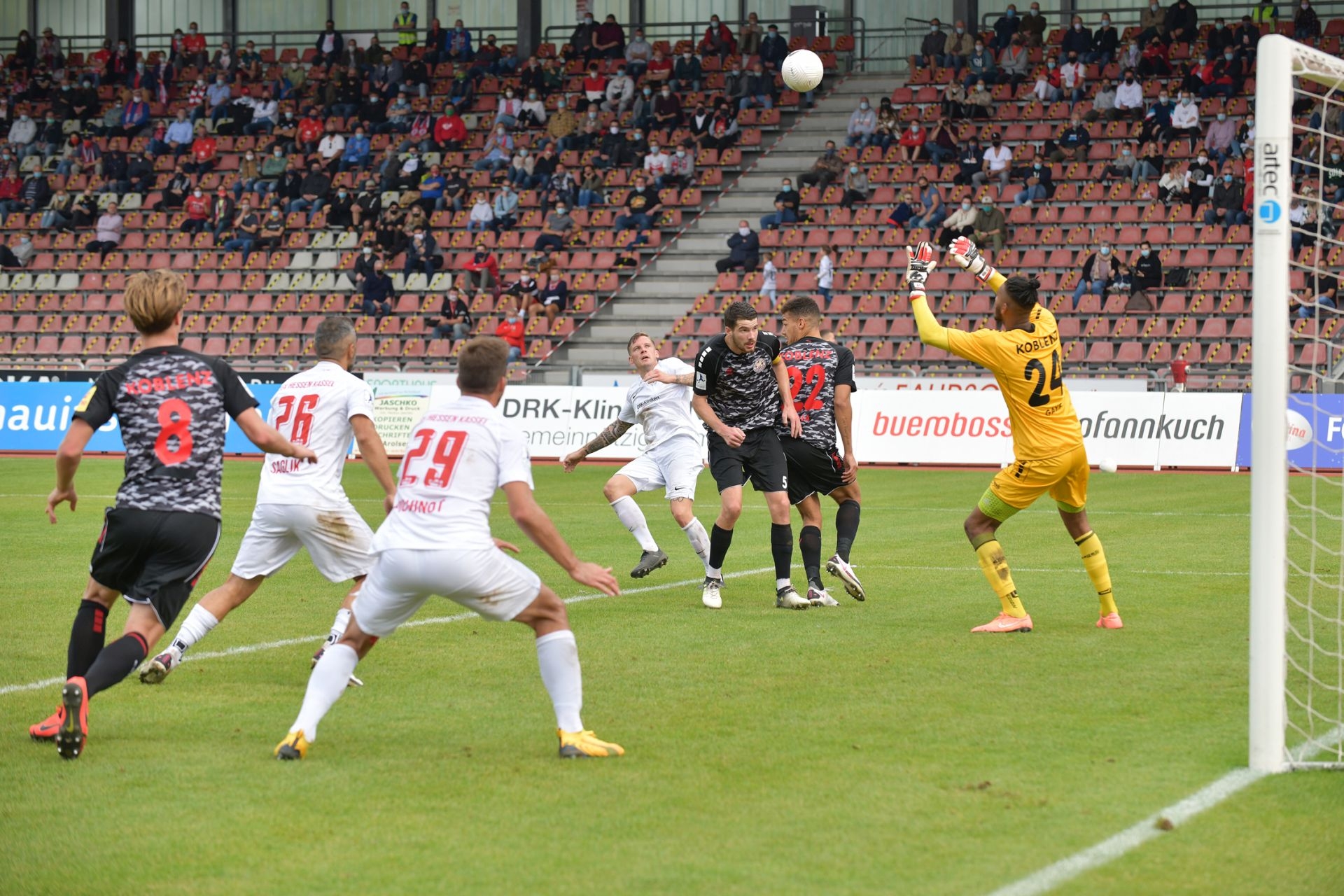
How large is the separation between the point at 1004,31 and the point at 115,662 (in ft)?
106

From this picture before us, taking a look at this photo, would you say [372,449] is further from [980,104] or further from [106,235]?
[106,235]

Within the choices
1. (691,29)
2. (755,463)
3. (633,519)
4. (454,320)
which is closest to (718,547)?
(755,463)

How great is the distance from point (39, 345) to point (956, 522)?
26.0 m

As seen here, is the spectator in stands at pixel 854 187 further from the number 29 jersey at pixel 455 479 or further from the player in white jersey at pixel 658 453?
the number 29 jersey at pixel 455 479

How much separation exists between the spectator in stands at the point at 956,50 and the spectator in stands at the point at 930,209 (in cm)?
514

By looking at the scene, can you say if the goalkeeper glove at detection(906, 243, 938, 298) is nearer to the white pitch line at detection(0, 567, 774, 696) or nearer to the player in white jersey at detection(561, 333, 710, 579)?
the player in white jersey at detection(561, 333, 710, 579)

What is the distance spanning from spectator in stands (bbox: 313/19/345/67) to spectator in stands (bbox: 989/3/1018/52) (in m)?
17.9

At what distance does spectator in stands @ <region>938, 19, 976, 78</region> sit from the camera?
36.0m

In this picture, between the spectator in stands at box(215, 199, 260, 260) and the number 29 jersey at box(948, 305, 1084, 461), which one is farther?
the spectator in stands at box(215, 199, 260, 260)

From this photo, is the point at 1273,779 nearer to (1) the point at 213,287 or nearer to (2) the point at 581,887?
(2) the point at 581,887

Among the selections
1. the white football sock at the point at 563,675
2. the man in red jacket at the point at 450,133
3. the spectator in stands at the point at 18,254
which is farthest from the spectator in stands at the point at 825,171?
the white football sock at the point at 563,675

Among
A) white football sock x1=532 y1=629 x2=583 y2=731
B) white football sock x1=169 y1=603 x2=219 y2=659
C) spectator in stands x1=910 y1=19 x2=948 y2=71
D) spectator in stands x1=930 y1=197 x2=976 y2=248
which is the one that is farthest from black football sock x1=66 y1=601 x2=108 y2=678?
spectator in stands x1=910 y1=19 x2=948 y2=71

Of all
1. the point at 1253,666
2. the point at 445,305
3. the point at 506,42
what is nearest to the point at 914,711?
the point at 1253,666

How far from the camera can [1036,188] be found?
3167 centimetres
